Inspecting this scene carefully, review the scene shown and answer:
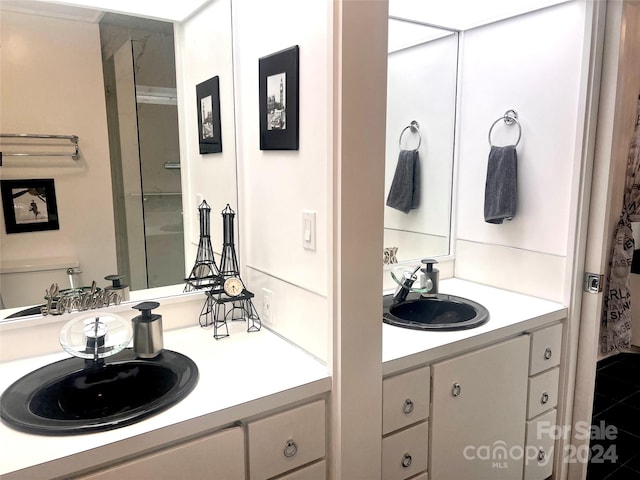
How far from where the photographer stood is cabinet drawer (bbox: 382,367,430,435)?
4.69 feet

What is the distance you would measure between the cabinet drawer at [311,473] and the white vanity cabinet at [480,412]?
1.45ft

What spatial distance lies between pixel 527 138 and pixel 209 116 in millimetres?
1363

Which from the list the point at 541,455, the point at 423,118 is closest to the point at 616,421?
the point at 541,455

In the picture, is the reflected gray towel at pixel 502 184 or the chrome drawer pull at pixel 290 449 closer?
the chrome drawer pull at pixel 290 449

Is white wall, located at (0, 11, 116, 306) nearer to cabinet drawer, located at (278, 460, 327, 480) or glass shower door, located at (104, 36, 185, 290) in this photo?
glass shower door, located at (104, 36, 185, 290)

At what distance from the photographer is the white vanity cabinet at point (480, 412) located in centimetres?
160

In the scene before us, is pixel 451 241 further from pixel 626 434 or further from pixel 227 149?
pixel 626 434

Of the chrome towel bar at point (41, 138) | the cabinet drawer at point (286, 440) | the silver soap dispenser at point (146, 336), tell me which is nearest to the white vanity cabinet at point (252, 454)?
the cabinet drawer at point (286, 440)

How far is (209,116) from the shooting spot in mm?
1776

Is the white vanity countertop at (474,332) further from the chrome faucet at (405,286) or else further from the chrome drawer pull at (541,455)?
the chrome drawer pull at (541,455)

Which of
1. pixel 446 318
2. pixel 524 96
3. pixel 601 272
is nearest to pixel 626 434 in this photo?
pixel 601 272

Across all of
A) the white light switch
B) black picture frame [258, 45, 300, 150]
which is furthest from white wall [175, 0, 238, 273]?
the white light switch

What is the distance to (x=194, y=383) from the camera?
1.23m

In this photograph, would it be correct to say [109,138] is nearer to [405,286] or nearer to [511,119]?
[405,286]
